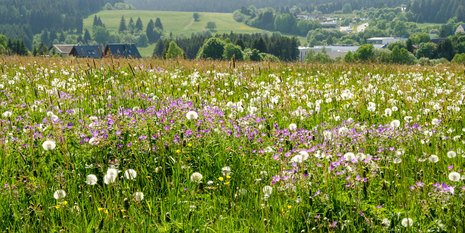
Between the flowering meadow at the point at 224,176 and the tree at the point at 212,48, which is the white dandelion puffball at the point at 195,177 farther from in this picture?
the tree at the point at 212,48

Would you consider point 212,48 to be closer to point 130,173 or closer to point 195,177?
point 130,173

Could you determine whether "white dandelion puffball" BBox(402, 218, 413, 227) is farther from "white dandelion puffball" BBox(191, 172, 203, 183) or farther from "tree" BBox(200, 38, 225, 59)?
"tree" BBox(200, 38, 225, 59)

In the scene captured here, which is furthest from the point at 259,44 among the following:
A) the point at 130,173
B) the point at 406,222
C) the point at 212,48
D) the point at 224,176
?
the point at 406,222

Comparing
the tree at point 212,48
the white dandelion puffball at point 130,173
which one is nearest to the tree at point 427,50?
the tree at point 212,48

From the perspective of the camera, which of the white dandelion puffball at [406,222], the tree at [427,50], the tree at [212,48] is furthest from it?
the tree at [427,50]

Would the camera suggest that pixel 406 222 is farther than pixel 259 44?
No

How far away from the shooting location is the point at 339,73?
975cm

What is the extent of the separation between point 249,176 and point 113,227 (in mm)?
1268

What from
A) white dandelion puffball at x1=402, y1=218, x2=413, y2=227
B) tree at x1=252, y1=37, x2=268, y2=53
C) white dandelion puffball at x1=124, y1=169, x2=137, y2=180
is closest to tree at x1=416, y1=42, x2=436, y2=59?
tree at x1=252, y1=37, x2=268, y2=53

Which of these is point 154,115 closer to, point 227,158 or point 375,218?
point 227,158

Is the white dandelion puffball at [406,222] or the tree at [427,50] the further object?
the tree at [427,50]

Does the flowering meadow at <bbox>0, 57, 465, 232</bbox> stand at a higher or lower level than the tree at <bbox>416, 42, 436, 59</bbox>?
higher

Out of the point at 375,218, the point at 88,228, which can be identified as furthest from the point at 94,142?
the point at 375,218

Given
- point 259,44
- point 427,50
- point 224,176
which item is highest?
point 224,176
